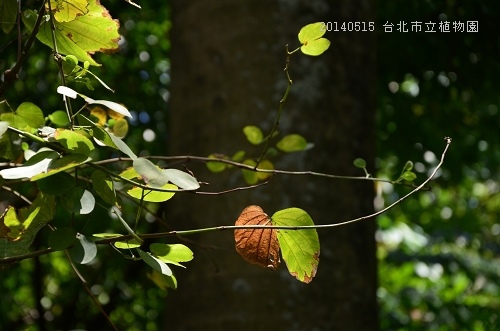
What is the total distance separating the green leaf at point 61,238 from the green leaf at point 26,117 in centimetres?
19

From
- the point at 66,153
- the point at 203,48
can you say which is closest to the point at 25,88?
Answer: the point at 203,48

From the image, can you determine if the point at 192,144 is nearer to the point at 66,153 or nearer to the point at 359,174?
the point at 359,174

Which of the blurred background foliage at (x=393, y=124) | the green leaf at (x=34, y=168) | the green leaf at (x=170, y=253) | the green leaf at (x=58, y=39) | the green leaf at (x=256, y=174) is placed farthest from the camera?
the blurred background foliage at (x=393, y=124)

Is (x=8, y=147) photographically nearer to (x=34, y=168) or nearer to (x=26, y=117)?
(x=26, y=117)

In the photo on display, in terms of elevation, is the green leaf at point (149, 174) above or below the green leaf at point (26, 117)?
below

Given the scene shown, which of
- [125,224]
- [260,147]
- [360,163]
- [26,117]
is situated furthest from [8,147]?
[260,147]

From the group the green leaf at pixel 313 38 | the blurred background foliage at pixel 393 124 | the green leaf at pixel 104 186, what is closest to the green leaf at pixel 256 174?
the green leaf at pixel 313 38

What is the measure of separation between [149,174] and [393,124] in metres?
2.65

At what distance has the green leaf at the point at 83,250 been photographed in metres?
0.70

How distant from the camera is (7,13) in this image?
2.96ft

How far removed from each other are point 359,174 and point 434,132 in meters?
1.56

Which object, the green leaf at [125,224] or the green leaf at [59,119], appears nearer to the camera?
the green leaf at [125,224]

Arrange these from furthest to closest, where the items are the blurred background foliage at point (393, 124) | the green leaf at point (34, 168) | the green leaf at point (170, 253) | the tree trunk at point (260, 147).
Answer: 1. the blurred background foliage at point (393, 124)
2. the tree trunk at point (260, 147)
3. the green leaf at point (170, 253)
4. the green leaf at point (34, 168)

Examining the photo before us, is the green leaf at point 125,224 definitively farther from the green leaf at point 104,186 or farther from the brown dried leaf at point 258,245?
the brown dried leaf at point 258,245
